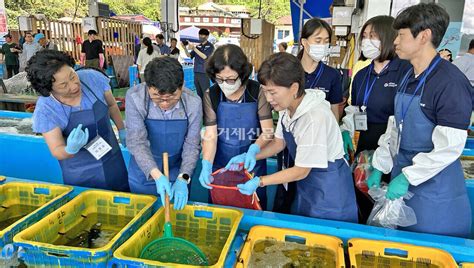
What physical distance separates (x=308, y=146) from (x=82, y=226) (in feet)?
3.36

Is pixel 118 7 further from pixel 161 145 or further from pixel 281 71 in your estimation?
pixel 281 71

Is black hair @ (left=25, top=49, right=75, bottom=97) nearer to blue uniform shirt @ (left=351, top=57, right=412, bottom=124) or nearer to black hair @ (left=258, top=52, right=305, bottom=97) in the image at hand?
black hair @ (left=258, top=52, right=305, bottom=97)

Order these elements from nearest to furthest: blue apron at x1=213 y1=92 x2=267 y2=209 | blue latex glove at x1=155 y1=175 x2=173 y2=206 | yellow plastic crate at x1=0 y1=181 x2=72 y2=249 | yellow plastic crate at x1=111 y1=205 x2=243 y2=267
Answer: yellow plastic crate at x1=111 y1=205 x2=243 y2=267, blue latex glove at x1=155 y1=175 x2=173 y2=206, yellow plastic crate at x1=0 y1=181 x2=72 y2=249, blue apron at x1=213 y1=92 x2=267 y2=209

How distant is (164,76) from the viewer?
1570mm

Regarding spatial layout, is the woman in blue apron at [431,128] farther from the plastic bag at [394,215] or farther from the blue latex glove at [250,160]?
the blue latex glove at [250,160]

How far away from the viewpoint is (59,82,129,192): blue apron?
6.34 feet

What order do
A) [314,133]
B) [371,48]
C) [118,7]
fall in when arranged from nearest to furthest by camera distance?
[314,133]
[371,48]
[118,7]

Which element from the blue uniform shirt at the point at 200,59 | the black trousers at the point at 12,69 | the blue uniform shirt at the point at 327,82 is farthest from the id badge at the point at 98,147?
the black trousers at the point at 12,69

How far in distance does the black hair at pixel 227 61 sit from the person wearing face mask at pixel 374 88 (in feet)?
2.65

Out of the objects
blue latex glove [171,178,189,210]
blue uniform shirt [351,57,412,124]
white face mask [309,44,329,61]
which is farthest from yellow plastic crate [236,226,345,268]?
white face mask [309,44,329,61]

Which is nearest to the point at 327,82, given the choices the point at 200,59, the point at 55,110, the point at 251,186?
the point at 251,186

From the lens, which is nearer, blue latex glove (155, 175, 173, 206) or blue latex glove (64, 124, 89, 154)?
blue latex glove (155, 175, 173, 206)

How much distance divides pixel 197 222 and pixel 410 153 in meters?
0.97

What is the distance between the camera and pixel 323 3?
8570 mm
